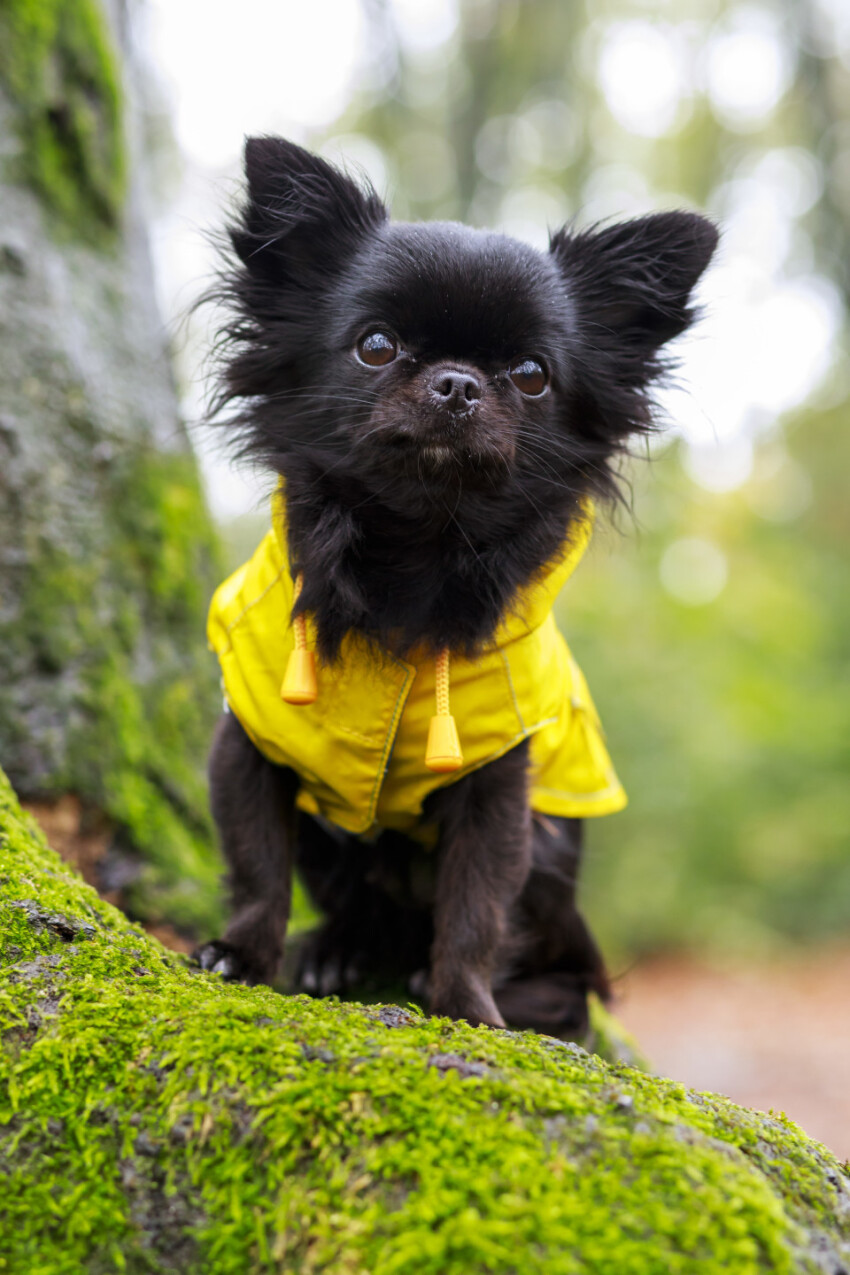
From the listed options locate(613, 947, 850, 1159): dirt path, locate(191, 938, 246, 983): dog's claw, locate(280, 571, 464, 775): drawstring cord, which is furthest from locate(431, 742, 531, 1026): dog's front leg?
locate(613, 947, 850, 1159): dirt path

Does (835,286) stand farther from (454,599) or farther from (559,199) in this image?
(454,599)

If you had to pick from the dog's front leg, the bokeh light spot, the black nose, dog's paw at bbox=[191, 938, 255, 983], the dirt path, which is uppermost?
the black nose

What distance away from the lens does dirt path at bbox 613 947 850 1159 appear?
300 inches

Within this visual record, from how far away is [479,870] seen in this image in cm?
264

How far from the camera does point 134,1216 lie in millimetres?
→ 1422

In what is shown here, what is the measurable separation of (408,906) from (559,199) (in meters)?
13.6

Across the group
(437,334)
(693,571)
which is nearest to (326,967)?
(437,334)

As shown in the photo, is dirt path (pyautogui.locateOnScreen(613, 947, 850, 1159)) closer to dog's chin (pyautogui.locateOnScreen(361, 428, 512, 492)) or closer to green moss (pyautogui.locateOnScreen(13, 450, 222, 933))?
green moss (pyautogui.locateOnScreen(13, 450, 222, 933))

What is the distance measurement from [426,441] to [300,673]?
688 mm

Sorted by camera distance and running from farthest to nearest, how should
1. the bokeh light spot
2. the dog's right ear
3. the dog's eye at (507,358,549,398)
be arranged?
the bokeh light spot < the dog's right ear < the dog's eye at (507,358,549,398)

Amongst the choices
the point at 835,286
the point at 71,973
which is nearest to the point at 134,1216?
the point at 71,973

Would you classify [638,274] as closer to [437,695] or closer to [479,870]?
[437,695]

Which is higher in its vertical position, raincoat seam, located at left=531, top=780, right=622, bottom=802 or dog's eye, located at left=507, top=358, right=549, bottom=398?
dog's eye, located at left=507, top=358, right=549, bottom=398

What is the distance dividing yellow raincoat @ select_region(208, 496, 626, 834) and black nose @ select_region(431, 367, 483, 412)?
59cm
